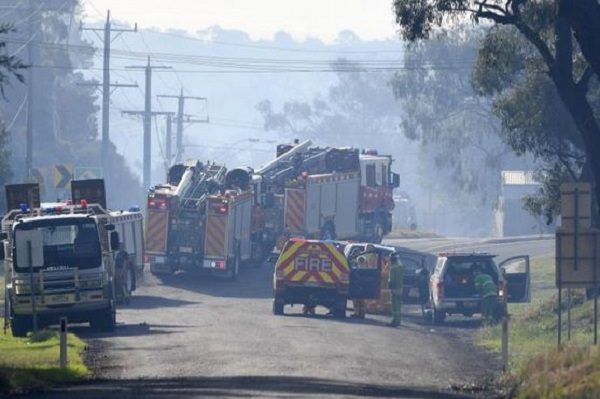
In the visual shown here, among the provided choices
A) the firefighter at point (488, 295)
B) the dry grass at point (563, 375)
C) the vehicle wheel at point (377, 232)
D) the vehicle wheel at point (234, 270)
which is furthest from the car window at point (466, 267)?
the vehicle wheel at point (377, 232)

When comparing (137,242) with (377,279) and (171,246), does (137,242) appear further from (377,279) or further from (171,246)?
(377,279)

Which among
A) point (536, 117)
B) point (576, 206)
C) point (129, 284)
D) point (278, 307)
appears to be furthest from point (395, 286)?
point (576, 206)

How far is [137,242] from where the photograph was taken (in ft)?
158

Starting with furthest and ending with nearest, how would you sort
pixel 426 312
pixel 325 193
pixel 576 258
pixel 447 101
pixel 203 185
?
pixel 447 101, pixel 325 193, pixel 203 185, pixel 426 312, pixel 576 258

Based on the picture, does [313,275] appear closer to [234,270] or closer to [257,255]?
[234,270]

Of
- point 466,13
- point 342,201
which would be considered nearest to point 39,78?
point 342,201

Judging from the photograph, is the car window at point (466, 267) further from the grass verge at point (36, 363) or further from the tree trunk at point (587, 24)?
the grass verge at point (36, 363)

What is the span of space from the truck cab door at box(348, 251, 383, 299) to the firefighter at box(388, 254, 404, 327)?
1493 mm

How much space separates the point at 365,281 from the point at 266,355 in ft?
40.6

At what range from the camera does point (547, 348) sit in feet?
98.5

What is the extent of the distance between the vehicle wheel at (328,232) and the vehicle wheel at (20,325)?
2382cm

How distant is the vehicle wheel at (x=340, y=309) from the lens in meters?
39.2

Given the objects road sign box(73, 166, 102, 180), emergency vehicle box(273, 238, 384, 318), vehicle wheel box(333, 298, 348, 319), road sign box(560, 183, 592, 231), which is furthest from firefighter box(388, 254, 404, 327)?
road sign box(73, 166, 102, 180)

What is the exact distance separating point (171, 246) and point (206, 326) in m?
14.4
